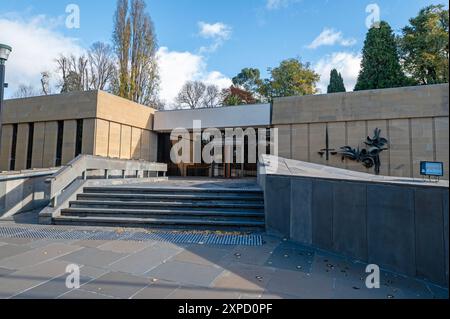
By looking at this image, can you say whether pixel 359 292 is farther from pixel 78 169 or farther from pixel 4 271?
pixel 78 169

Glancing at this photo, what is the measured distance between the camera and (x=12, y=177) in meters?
6.84

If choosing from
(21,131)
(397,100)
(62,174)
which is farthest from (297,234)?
(21,131)

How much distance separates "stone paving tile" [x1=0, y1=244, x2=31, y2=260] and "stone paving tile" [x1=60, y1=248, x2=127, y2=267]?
2.78 ft

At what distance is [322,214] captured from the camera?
173 inches

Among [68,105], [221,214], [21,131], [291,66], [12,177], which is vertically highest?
[291,66]

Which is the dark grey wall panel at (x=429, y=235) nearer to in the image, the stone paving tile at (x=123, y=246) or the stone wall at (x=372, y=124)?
the stone paving tile at (x=123, y=246)

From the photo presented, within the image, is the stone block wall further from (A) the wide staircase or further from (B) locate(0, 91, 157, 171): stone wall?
(B) locate(0, 91, 157, 171): stone wall

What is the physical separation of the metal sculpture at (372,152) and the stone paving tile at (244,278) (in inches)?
456

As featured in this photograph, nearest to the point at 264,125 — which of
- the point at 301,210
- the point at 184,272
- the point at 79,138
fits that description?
the point at 79,138

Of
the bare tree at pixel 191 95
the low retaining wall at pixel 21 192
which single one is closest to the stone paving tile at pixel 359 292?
the low retaining wall at pixel 21 192

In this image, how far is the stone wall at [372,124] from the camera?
12.3 m
